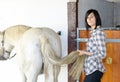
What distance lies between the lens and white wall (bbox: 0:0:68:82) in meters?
4.10

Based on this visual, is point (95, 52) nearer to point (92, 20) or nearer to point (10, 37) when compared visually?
point (92, 20)

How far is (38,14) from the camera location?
4219 millimetres

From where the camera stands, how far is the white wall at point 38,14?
4098 mm

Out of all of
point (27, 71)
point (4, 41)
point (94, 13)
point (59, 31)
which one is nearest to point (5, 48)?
point (4, 41)

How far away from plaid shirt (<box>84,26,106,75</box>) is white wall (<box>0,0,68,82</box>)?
1.25m

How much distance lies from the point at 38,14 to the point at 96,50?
→ 1.64 m

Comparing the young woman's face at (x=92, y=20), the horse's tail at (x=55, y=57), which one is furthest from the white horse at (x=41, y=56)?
the young woman's face at (x=92, y=20)

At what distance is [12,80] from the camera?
431 cm

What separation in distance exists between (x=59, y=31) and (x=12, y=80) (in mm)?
951

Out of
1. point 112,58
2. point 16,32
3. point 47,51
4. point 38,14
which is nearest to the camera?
point 47,51

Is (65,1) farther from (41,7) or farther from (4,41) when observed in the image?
(4,41)

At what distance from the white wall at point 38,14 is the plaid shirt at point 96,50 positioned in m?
1.25

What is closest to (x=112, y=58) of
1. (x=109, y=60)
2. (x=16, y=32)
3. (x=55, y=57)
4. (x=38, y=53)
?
(x=109, y=60)

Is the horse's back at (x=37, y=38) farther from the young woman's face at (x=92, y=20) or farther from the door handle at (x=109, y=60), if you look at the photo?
the door handle at (x=109, y=60)
